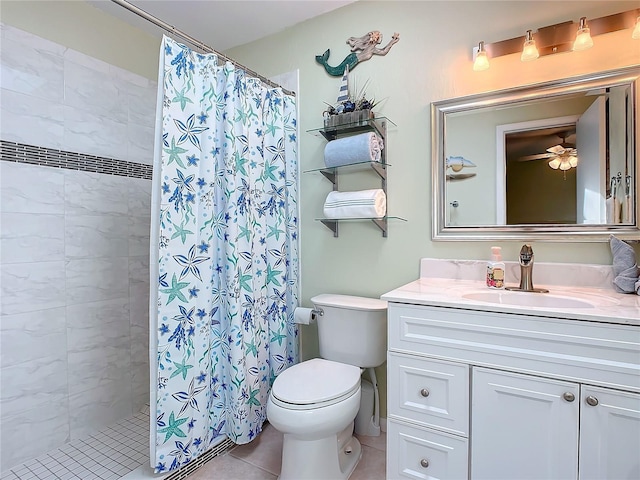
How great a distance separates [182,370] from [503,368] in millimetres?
1280

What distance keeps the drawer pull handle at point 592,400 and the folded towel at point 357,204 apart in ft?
3.60

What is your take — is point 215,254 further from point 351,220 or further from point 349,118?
point 349,118

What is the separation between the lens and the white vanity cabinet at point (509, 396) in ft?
3.42

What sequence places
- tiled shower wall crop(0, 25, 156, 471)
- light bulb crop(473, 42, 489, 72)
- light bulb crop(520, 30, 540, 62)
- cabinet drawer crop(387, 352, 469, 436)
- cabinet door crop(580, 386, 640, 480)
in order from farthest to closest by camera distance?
1. tiled shower wall crop(0, 25, 156, 471)
2. light bulb crop(473, 42, 489, 72)
3. light bulb crop(520, 30, 540, 62)
4. cabinet drawer crop(387, 352, 469, 436)
5. cabinet door crop(580, 386, 640, 480)

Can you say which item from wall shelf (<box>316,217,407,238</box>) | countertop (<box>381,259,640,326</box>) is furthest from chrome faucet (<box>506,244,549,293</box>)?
wall shelf (<box>316,217,407,238</box>)

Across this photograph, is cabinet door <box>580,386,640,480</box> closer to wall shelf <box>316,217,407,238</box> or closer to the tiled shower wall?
wall shelf <box>316,217,407,238</box>

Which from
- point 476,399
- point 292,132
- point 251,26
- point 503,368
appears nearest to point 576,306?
point 503,368

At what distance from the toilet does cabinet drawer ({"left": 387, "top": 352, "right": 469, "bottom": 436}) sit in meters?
0.23

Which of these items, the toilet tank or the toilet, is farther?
the toilet tank

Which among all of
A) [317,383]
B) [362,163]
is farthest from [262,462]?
[362,163]

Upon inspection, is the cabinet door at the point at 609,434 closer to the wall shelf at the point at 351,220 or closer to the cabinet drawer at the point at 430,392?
the cabinet drawer at the point at 430,392

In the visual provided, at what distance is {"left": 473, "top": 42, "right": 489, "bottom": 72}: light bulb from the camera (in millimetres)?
1595

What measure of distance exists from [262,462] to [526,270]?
1.55 m

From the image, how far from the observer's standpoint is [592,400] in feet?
3.48
